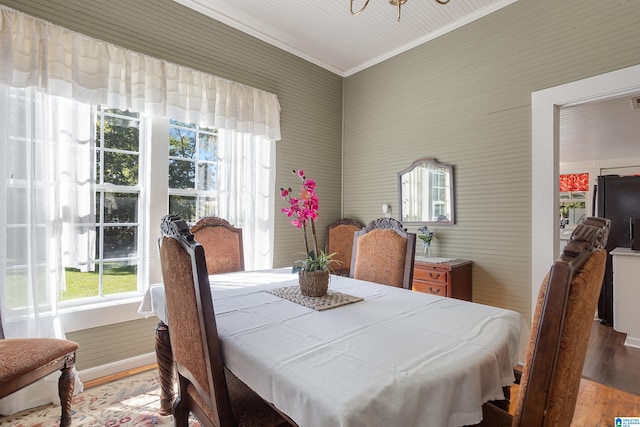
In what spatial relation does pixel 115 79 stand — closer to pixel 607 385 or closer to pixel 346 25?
pixel 346 25

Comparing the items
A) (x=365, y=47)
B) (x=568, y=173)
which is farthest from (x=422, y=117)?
(x=568, y=173)

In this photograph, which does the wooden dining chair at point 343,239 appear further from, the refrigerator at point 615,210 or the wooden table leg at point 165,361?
the refrigerator at point 615,210

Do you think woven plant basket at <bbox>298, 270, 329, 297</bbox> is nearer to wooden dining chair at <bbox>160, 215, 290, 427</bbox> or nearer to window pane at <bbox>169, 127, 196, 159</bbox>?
wooden dining chair at <bbox>160, 215, 290, 427</bbox>

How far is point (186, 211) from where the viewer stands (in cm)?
296

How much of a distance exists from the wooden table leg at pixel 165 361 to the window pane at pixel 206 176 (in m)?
1.53

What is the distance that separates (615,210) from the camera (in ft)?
13.2

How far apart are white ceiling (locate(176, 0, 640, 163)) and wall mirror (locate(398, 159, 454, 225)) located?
1292 mm

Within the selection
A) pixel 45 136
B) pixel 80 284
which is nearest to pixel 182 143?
pixel 45 136

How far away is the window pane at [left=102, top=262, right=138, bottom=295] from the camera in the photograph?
2.56 metres

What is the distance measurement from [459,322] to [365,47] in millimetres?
3294

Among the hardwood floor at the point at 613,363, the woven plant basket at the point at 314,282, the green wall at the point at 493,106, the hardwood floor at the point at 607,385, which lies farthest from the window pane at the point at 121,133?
the hardwood floor at the point at 613,363

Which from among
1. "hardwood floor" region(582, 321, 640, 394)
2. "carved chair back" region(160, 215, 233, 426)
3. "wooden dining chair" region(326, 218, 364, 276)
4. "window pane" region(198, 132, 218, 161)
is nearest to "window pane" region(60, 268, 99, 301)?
"window pane" region(198, 132, 218, 161)

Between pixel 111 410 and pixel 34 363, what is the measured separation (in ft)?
2.18

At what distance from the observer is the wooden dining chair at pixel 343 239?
3850 millimetres
